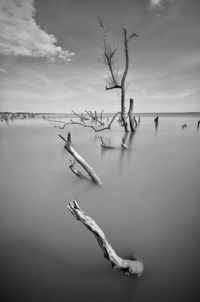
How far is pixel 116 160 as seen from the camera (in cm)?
684

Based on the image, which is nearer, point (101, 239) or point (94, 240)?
point (101, 239)

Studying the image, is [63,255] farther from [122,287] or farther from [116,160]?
[116,160]

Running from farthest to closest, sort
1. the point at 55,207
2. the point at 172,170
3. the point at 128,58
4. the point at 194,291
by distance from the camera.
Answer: the point at 128,58, the point at 172,170, the point at 55,207, the point at 194,291

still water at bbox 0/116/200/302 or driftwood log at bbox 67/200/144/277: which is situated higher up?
driftwood log at bbox 67/200/144/277

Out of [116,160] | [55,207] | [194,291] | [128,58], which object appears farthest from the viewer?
[128,58]

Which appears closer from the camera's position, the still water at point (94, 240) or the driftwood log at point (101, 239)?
Answer: the driftwood log at point (101, 239)

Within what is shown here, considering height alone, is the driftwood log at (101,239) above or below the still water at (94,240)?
above

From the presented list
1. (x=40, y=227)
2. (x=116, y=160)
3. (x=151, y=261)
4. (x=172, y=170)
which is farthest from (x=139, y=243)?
(x=116, y=160)

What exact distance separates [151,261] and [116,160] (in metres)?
4.91

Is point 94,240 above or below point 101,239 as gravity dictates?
below

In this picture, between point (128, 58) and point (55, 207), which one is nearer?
point (55, 207)

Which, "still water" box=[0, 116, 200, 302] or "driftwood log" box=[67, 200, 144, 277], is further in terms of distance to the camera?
"still water" box=[0, 116, 200, 302]

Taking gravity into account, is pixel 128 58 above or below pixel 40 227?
above

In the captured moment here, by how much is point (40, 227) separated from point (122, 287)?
1.69 meters
